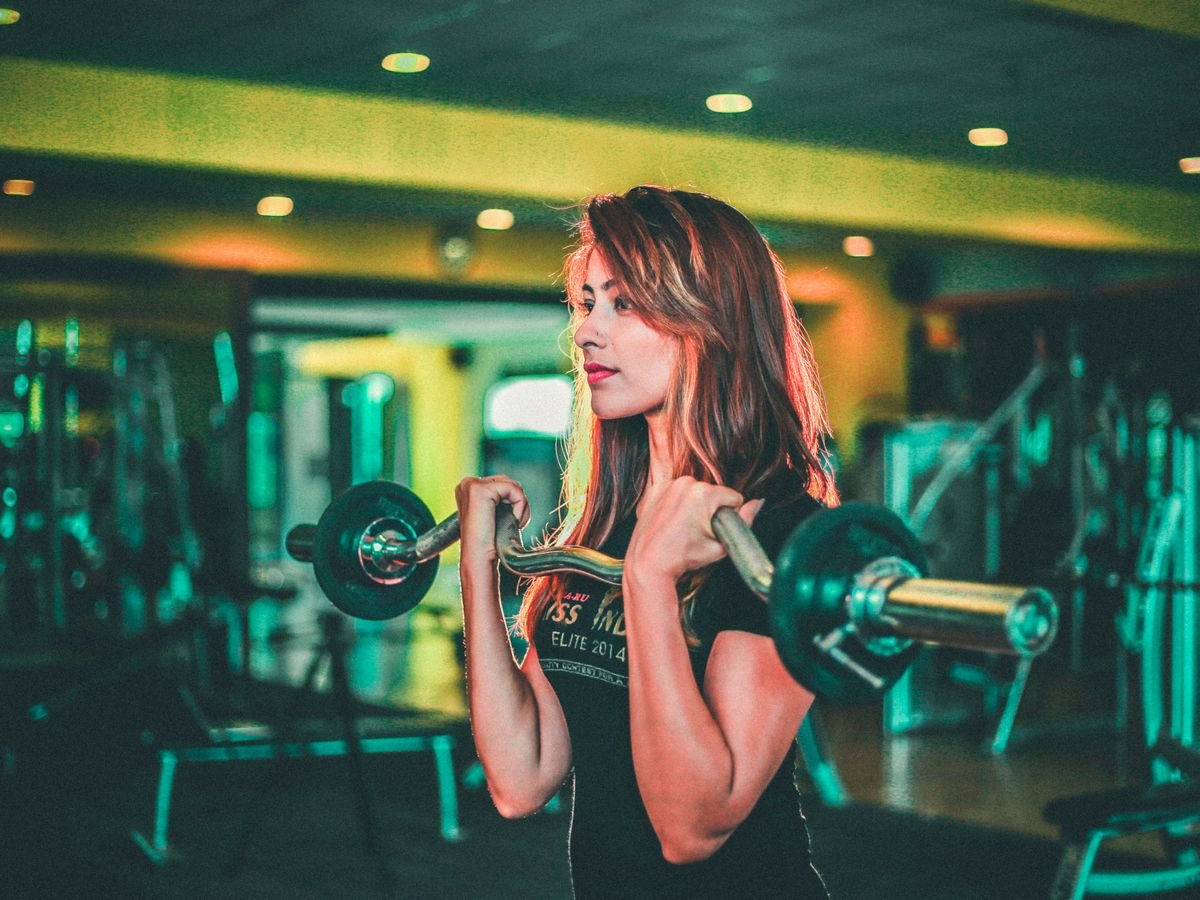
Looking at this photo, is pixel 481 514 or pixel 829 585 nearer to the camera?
pixel 829 585

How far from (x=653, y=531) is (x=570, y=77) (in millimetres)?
4380

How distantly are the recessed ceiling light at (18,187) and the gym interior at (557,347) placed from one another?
4cm

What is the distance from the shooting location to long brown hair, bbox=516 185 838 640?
4.24 feet

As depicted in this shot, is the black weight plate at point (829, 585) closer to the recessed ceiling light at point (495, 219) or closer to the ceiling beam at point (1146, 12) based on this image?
the ceiling beam at point (1146, 12)

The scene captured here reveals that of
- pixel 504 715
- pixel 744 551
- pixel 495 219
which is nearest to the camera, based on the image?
pixel 744 551

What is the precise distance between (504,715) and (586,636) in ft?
0.43

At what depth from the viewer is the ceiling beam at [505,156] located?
504 centimetres

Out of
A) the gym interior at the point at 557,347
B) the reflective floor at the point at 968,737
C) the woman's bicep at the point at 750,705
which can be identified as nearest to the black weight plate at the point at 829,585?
the woman's bicep at the point at 750,705

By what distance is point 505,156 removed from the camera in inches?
230

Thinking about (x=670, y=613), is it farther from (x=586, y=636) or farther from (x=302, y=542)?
(x=302, y=542)

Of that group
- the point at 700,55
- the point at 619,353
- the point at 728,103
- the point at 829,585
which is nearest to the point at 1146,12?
the point at 700,55

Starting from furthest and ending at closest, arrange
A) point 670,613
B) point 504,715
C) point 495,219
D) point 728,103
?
point 495,219 → point 728,103 → point 504,715 → point 670,613

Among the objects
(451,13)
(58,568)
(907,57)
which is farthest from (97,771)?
(907,57)

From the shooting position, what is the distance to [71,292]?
7.01 meters
